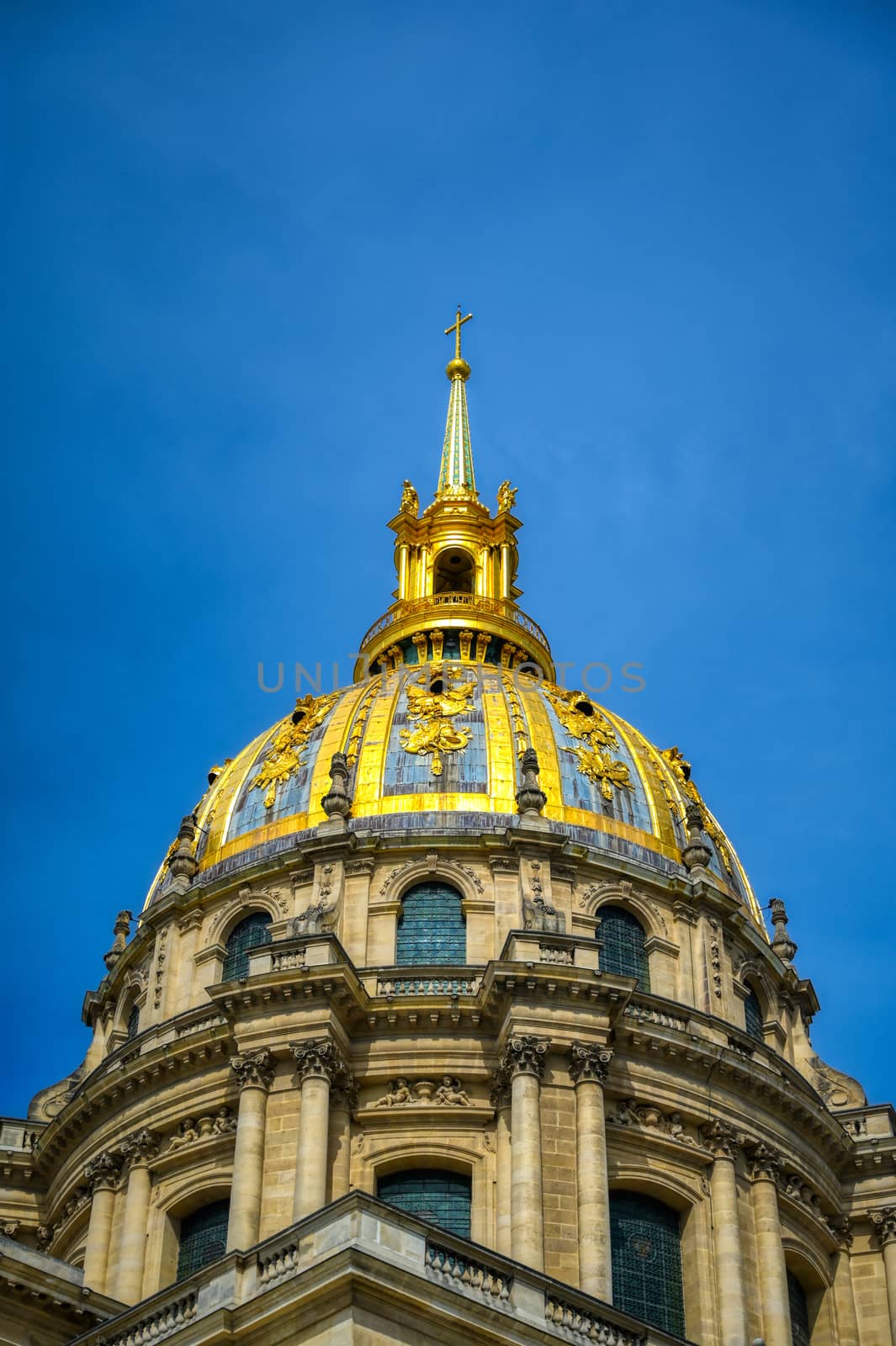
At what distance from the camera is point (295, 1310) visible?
1259 inches

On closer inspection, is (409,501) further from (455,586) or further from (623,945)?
(623,945)

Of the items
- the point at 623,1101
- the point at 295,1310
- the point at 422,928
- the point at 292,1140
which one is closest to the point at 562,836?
the point at 422,928

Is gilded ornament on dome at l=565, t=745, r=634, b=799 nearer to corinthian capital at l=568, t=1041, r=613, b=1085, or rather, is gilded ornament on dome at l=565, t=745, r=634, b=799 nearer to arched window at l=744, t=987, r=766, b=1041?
arched window at l=744, t=987, r=766, b=1041

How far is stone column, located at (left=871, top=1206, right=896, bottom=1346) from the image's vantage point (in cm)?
5366

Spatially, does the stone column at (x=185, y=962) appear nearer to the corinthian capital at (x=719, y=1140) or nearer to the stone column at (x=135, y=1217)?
the stone column at (x=135, y=1217)

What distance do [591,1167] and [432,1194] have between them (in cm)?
432

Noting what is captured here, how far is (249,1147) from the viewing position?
1930 inches

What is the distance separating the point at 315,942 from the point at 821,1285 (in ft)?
50.2

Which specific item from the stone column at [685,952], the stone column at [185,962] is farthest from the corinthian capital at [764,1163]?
the stone column at [185,962]

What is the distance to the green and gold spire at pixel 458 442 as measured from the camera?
77.4 meters

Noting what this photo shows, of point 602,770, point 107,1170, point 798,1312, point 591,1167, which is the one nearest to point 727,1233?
point 798,1312

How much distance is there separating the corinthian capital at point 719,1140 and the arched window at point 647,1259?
1808mm

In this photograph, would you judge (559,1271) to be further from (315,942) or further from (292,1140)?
(315,942)

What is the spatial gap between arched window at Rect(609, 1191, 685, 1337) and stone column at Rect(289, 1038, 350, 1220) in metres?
6.67
